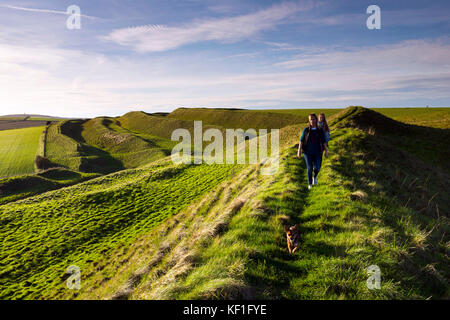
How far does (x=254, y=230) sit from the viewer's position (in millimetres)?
8109

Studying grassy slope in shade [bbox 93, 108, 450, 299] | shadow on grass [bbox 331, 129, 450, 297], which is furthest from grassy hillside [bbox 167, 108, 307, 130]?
grassy slope in shade [bbox 93, 108, 450, 299]

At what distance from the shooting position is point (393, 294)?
5.27 metres

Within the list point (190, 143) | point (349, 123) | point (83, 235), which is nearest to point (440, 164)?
point (349, 123)

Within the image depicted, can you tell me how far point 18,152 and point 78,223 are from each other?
6122 centimetres

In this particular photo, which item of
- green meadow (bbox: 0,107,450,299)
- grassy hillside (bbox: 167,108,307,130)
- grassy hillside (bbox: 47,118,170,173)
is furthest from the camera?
grassy hillside (bbox: 167,108,307,130)

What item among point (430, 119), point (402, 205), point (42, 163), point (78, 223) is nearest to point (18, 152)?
point (42, 163)

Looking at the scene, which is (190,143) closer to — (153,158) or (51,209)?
(153,158)

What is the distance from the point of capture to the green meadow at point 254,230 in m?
5.97

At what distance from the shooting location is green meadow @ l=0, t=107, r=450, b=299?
5973mm

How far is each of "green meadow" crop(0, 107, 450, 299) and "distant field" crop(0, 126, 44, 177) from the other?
17.4 meters

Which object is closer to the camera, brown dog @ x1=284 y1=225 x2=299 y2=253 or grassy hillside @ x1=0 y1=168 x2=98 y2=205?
brown dog @ x1=284 y1=225 x2=299 y2=253

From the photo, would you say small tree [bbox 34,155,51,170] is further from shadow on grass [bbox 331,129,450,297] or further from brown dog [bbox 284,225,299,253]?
brown dog [bbox 284,225,299,253]

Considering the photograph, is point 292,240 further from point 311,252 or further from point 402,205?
point 402,205
